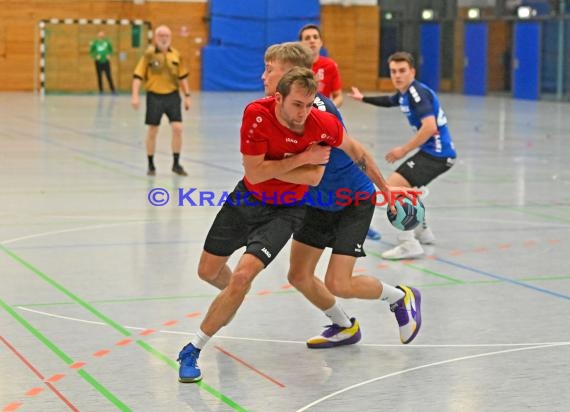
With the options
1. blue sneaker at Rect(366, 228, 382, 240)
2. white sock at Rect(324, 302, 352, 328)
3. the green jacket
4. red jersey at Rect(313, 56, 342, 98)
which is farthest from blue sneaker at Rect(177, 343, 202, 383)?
the green jacket

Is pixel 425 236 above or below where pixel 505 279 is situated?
above

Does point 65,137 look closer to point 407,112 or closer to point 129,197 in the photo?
point 129,197

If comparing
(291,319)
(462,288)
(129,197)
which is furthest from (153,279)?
(129,197)

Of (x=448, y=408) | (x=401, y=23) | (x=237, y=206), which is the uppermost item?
(x=401, y=23)

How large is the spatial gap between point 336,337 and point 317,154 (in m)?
1.27

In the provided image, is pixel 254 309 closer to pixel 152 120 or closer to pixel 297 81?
pixel 297 81

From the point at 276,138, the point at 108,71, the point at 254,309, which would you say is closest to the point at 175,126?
the point at 254,309

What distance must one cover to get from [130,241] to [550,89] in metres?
31.1

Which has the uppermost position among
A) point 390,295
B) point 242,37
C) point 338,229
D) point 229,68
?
point 242,37

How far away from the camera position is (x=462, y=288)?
29.1 ft

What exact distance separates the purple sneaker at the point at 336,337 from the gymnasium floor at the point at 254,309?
0.23 ft

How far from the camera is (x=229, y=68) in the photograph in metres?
42.5

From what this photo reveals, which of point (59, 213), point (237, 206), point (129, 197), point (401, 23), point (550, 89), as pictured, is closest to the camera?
point (237, 206)

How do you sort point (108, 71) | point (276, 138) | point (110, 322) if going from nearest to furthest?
1. point (276, 138)
2. point (110, 322)
3. point (108, 71)
